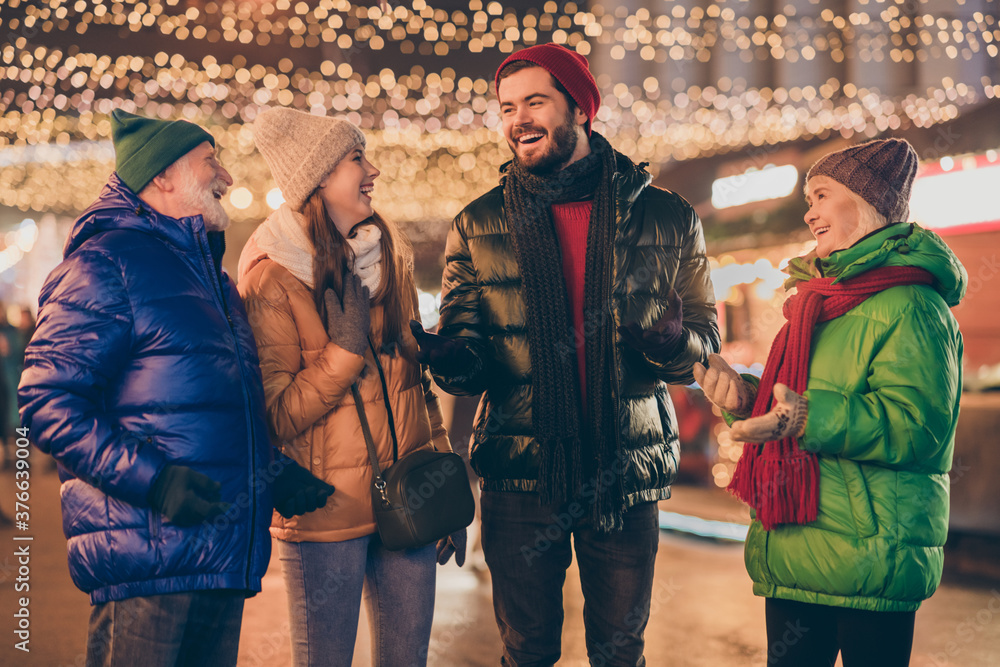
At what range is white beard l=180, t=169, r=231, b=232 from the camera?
2.06m

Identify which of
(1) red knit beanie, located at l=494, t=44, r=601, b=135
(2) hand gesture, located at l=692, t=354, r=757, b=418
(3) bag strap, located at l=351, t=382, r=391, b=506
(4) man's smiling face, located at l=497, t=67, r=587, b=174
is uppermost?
(1) red knit beanie, located at l=494, t=44, r=601, b=135

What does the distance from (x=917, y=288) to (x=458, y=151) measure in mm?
10268

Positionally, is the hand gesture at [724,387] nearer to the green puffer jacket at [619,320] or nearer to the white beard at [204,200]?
the green puffer jacket at [619,320]

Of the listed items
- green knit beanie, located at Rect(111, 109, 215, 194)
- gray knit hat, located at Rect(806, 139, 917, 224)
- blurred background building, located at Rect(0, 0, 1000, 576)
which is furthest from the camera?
blurred background building, located at Rect(0, 0, 1000, 576)

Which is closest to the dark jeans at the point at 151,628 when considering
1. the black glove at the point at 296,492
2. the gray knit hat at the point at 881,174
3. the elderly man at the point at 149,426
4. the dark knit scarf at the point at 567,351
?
the elderly man at the point at 149,426

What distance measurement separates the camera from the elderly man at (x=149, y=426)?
1745mm

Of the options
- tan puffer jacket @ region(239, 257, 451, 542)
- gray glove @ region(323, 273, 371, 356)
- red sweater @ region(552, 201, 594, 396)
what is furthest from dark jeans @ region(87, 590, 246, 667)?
red sweater @ region(552, 201, 594, 396)

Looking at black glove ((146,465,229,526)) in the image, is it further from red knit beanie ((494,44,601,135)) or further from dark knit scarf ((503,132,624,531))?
red knit beanie ((494,44,601,135))

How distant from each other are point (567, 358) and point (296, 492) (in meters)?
0.86

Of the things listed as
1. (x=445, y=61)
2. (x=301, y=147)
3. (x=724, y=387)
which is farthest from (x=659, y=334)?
(x=445, y=61)

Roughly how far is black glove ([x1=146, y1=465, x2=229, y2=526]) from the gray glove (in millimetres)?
541

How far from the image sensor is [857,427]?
6.46 feet

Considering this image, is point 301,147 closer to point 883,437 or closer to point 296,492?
point 296,492

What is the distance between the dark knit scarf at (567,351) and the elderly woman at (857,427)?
332mm
